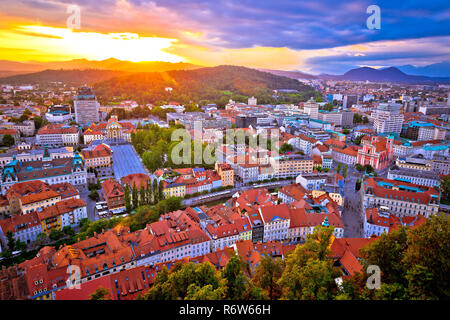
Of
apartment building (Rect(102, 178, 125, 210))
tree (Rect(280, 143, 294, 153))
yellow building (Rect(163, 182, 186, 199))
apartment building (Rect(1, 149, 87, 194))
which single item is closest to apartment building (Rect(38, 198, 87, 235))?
apartment building (Rect(102, 178, 125, 210))

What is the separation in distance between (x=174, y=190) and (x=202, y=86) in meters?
78.1

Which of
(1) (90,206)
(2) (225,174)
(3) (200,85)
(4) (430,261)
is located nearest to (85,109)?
(1) (90,206)

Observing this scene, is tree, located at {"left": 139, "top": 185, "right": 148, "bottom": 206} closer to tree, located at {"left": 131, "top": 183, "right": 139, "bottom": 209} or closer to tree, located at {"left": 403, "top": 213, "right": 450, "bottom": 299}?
tree, located at {"left": 131, "top": 183, "right": 139, "bottom": 209}

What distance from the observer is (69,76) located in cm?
10419

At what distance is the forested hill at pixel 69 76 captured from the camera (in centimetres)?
9533

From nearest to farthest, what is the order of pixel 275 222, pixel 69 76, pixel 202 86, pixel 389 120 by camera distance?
pixel 275 222, pixel 389 120, pixel 202 86, pixel 69 76

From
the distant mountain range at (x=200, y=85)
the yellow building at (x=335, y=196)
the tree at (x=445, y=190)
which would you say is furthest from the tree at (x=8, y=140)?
the tree at (x=445, y=190)

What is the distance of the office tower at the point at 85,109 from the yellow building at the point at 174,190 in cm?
3415

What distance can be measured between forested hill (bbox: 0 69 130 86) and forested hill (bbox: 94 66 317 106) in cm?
1460

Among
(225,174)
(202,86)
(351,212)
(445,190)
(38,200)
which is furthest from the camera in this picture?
(202,86)

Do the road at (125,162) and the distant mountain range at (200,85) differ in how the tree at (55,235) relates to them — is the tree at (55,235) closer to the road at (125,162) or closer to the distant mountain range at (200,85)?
the road at (125,162)

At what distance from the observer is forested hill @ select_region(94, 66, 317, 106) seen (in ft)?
264

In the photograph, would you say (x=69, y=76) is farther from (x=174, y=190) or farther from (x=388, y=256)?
(x=388, y=256)
